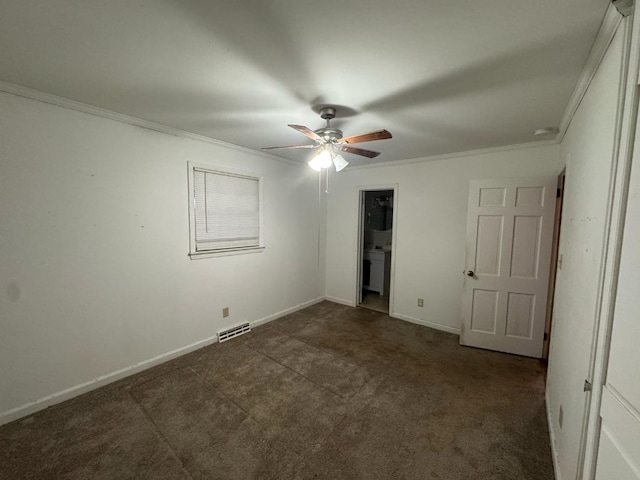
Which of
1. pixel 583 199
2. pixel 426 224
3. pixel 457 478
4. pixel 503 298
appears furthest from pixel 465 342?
pixel 583 199

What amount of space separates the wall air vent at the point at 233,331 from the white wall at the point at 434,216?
204 centimetres

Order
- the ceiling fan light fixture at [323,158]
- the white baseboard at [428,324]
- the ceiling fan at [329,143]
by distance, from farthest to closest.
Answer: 1. the white baseboard at [428,324]
2. the ceiling fan light fixture at [323,158]
3. the ceiling fan at [329,143]

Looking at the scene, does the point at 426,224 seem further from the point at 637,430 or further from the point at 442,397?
the point at 637,430

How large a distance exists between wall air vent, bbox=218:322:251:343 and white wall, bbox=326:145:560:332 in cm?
204

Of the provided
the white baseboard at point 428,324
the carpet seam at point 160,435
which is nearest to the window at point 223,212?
the carpet seam at point 160,435

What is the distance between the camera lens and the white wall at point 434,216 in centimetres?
308

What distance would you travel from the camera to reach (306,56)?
1443 mm

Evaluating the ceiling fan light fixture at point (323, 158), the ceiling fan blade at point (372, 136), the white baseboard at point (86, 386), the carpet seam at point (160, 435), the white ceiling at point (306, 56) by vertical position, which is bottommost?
the carpet seam at point (160, 435)

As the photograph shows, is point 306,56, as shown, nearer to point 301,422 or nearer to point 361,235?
point 301,422

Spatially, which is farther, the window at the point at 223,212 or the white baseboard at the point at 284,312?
the white baseboard at the point at 284,312

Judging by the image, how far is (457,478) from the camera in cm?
150

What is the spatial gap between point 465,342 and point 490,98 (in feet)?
8.68

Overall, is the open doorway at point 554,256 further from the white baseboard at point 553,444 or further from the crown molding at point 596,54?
the crown molding at point 596,54

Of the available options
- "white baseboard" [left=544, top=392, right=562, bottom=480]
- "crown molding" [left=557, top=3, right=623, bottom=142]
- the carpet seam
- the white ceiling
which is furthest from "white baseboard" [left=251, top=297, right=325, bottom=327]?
"crown molding" [left=557, top=3, right=623, bottom=142]
